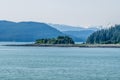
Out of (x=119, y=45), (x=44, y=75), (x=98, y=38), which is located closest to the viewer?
(x=44, y=75)

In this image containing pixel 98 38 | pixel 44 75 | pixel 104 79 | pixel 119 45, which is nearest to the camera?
pixel 104 79

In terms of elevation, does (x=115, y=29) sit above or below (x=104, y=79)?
above

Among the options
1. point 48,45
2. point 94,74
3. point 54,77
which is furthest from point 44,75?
point 48,45

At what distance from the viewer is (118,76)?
3875cm

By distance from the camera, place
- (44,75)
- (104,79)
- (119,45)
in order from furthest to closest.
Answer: (119,45) → (44,75) → (104,79)

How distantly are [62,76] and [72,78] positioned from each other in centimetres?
132

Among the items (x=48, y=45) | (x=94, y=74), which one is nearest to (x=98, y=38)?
(x=48, y=45)

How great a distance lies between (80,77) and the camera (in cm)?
3800

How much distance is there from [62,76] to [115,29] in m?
106

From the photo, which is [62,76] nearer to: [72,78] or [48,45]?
[72,78]

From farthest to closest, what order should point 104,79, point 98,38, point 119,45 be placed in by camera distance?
point 98,38, point 119,45, point 104,79

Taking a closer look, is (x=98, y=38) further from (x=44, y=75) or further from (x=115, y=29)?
(x=44, y=75)

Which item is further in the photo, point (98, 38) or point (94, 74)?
point (98, 38)

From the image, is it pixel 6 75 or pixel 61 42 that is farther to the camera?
pixel 61 42
